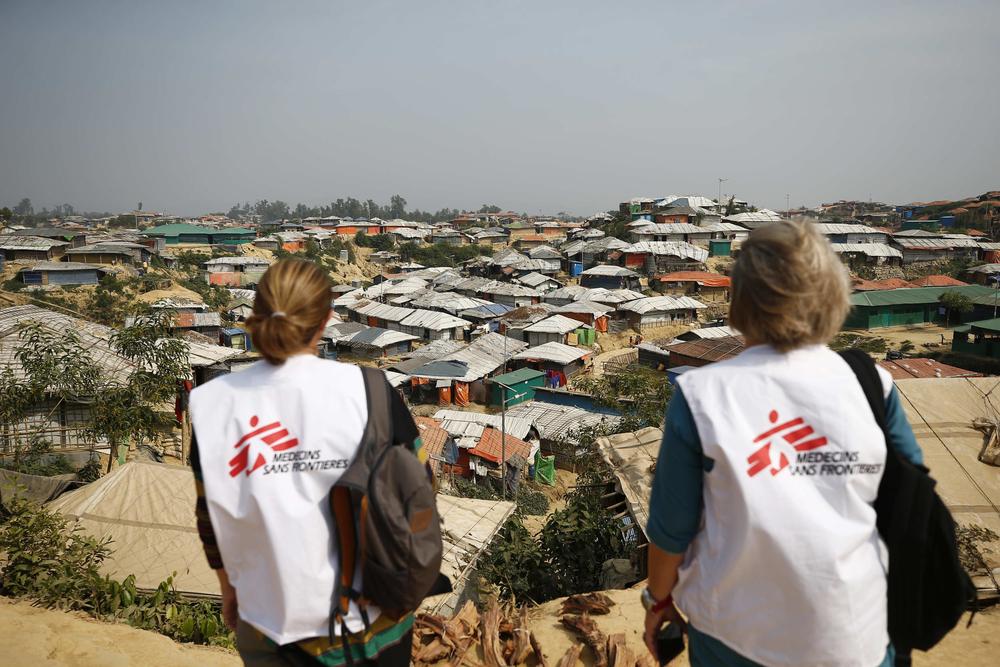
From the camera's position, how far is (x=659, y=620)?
1.55 metres

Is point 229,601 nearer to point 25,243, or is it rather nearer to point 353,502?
point 353,502

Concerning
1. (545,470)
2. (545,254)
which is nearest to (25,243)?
(545,254)

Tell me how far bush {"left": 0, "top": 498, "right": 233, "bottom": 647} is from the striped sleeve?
2932 mm

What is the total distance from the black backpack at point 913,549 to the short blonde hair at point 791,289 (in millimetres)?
144

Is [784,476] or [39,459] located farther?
[39,459]

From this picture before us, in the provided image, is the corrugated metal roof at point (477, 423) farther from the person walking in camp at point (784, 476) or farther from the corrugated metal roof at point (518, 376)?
the person walking in camp at point (784, 476)

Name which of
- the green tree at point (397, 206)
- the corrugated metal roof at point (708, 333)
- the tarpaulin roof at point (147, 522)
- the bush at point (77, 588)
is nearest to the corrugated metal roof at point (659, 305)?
the corrugated metal roof at point (708, 333)

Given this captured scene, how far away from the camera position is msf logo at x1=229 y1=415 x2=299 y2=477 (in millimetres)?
1477

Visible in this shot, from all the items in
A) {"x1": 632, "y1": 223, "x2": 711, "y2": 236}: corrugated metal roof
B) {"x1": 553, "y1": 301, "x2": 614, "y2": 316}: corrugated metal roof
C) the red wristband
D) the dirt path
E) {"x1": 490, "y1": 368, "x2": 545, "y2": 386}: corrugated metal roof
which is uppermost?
the red wristband

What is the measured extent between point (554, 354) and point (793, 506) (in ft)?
67.1

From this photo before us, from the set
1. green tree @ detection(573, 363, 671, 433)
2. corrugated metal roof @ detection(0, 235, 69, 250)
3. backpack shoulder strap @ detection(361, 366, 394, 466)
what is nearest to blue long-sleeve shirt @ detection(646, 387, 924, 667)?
backpack shoulder strap @ detection(361, 366, 394, 466)

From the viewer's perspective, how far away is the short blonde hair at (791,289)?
1.34 m

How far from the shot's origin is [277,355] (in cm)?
153

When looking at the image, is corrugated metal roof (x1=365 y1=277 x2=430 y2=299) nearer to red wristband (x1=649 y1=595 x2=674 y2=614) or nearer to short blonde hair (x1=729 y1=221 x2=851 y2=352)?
red wristband (x1=649 y1=595 x2=674 y2=614)
